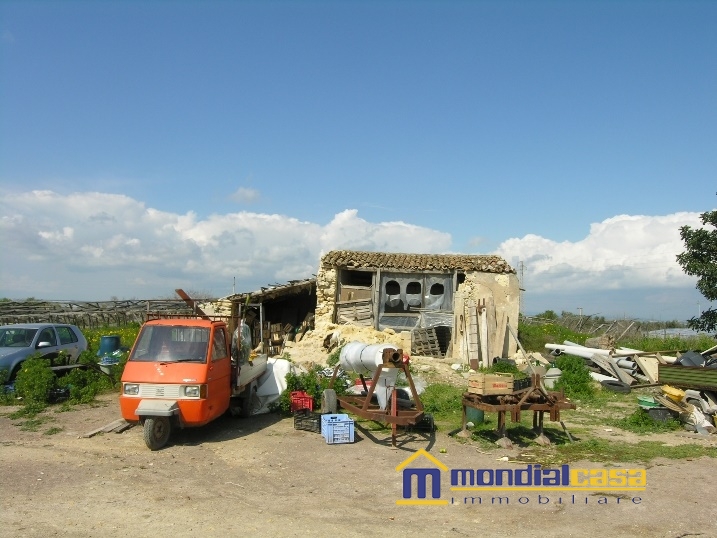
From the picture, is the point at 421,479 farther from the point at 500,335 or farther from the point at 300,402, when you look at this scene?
the point at 500,335

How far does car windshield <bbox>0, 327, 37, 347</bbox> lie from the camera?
13.4 meters

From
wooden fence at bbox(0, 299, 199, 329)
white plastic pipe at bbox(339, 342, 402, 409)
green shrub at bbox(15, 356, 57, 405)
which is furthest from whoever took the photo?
wooden fence at bbox(0, 299, 199, 329)

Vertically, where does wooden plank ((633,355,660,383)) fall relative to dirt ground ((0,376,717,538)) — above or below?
above

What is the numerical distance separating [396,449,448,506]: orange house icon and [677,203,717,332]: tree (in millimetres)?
11998

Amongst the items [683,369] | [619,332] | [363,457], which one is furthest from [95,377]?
[619,332]

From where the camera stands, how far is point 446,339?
23.3 m

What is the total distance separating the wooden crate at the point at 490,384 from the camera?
31.5 feet

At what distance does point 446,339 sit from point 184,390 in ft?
51.1

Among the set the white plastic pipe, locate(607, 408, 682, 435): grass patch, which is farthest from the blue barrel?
locate(607, 408, 682, 435): grass patch

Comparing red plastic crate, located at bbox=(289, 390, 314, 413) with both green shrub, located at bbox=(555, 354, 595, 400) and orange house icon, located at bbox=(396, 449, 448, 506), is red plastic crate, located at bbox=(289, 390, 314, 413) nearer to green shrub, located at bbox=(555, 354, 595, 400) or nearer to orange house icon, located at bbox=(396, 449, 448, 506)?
orange house icon, located at bbox=(396, 449, 448, 506)

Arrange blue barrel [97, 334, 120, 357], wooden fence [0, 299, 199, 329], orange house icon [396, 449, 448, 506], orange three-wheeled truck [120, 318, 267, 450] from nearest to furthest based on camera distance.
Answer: orange house icon [396, 449, 448, 506]
orange three-wheeled truck [120, 318, 267, 450]
blue barrel [97, 334, 120, 357]
wooden fence [0, 299, 199, 329]

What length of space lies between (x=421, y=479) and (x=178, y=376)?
13.8 ft

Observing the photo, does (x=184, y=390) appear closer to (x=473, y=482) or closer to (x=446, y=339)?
(x=473, y=482)

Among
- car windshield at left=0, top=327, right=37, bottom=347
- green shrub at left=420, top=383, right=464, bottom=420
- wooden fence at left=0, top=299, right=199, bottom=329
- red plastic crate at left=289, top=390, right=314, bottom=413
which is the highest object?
wooden fence at left=0, top=299, right=199, bottom=329
